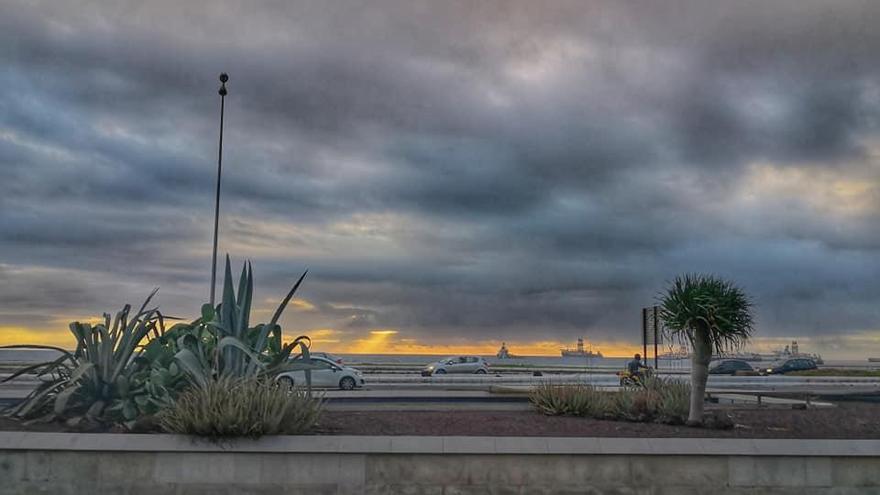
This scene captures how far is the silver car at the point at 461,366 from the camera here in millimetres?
53531

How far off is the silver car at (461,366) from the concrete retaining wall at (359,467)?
41.6 m

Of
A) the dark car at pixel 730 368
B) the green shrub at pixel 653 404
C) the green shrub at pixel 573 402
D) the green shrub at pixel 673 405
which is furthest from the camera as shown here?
the dark car at pixel 730 368

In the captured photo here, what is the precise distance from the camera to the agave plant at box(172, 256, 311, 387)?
1299 centimetres

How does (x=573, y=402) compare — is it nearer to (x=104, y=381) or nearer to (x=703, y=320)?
(x=703, y=320)

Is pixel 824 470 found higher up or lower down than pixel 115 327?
lower down

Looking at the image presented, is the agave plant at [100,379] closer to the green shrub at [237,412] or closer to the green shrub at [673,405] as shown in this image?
the green shrub at [237,412]

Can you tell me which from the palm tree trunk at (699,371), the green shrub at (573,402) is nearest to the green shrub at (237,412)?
the green shrub at (573,402)

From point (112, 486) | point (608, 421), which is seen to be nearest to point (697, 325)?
point (608, 421)

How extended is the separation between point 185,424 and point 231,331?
9.27 feet

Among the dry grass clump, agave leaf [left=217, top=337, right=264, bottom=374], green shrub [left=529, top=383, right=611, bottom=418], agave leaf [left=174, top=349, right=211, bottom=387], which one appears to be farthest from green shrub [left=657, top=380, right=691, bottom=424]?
agave leaf [left=174, top=349, right=211, bottom=387]

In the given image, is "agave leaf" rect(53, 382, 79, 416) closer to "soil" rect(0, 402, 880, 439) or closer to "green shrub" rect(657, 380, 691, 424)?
"soil" rect(0, 402, 880, 439)

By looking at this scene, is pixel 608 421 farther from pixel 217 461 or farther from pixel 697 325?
pixel 217 461

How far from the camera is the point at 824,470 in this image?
11422mm

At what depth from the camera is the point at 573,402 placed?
1473 centimetres
